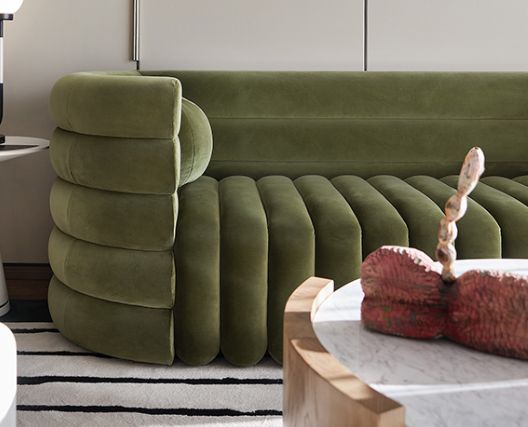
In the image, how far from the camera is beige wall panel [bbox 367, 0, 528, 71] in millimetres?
3238

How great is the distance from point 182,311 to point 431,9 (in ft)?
5.62

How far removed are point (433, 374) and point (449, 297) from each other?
15 centimetres

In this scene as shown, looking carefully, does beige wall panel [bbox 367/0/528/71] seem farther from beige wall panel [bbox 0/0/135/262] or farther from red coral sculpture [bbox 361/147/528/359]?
red coral sculpture [bbox 361/147/528/359]

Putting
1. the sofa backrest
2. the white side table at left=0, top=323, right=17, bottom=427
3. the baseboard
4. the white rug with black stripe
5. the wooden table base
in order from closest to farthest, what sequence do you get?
the wooden table base → the white side table at left=0, top=323, right=17, bottom=427 → the white rug with black stripe → the sofa backrest → the baseboard

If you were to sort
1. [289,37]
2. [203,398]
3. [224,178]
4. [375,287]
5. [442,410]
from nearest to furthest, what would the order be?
[442,410], [375,287], [203,398], [224,178], [289,37]

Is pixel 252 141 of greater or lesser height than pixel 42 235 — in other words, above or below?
above

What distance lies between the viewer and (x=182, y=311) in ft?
7.38

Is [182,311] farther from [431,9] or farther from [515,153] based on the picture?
[431,9]

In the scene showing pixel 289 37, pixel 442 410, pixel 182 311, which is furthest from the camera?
pixel 289 37

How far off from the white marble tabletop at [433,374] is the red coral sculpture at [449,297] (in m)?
0.02

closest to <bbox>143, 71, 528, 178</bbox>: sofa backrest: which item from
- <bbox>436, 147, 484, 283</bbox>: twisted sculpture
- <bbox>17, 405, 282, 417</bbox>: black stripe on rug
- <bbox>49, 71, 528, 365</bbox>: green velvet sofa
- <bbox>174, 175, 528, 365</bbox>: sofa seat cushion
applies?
<bbox>49, 71, 528, 365</bbox>: green velvet sofa

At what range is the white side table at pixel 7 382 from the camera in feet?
3.67

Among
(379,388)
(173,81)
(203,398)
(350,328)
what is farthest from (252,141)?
(379,388)

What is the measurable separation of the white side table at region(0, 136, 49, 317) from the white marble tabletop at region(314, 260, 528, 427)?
1597 millimetres
